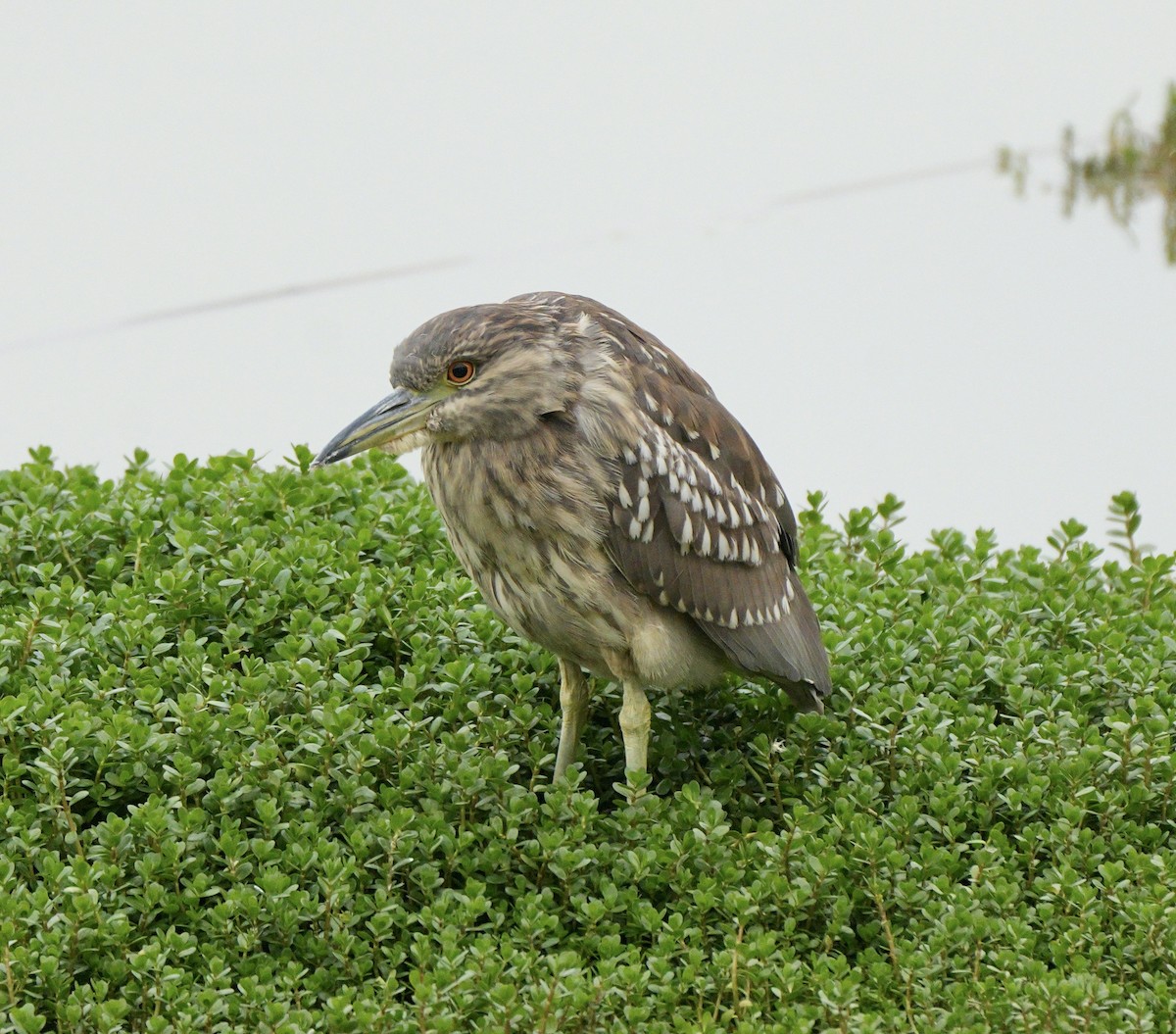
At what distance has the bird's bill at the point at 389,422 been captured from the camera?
13.2 ft

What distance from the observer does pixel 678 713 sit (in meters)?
4.69

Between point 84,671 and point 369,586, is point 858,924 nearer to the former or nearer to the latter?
point 369,586

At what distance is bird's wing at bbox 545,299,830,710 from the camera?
4.07 meters

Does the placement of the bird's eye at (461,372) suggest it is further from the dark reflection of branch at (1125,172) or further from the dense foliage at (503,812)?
the dark reflection of branch at (1125,172)

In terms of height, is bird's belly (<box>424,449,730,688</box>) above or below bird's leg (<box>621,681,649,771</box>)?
above

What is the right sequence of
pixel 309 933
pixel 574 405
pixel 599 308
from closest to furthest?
1. pixel 309 933
2. pixel 574 405
3. pixel 599 308

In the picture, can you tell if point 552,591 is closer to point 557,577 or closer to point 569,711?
point 557,577

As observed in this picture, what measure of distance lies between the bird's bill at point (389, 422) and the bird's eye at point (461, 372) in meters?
0.07

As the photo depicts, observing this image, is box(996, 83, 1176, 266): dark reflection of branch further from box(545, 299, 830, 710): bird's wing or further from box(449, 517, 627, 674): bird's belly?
box(449, 517, 627, 674): bird's belly

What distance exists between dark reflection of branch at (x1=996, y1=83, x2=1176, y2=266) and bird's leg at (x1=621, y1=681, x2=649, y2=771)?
827 centimetres

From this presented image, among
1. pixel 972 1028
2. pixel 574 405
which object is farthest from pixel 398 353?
pixel 972 1028

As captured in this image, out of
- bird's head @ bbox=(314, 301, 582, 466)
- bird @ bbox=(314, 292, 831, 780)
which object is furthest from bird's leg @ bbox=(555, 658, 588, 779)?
bird's head @ bbox=(314, 301, 582, 466)

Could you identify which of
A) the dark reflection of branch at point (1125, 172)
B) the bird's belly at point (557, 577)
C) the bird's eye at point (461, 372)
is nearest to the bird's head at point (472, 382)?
the bird's eye at point (461, 372)

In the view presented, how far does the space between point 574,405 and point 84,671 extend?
66.6 inches
